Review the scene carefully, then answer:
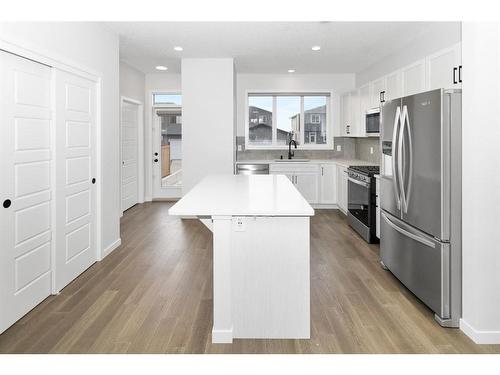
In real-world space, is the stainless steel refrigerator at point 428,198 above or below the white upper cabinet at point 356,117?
below

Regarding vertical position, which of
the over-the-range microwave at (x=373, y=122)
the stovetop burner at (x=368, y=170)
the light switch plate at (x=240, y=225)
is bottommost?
the light switch plate at (x=240, y=225)

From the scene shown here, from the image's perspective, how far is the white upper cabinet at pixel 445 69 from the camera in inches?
146

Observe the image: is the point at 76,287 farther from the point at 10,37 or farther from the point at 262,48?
the point at 262,48

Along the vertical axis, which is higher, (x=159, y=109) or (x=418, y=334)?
(x=159, y=109)

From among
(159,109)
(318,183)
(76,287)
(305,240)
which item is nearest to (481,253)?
(305,240)

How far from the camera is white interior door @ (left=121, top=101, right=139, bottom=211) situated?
7398mm

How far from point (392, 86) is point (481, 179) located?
318 centimetres

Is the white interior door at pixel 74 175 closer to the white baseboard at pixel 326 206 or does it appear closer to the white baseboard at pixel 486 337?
the white baseboard at pixel 486 337

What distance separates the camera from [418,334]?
8.59 feet

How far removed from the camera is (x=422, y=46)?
4738 mm

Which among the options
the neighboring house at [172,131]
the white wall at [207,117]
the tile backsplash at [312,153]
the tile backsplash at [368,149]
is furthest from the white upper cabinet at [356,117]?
the neighboring house at [172,131]

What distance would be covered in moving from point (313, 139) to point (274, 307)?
234 inches

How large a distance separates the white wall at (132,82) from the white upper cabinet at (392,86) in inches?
164

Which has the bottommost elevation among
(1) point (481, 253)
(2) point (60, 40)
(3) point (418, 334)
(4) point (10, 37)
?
(3) point (418, 334)
